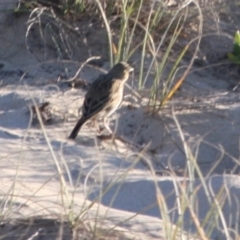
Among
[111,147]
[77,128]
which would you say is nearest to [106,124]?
[77,128]

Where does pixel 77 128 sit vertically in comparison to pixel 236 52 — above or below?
below

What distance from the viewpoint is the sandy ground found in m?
4.58

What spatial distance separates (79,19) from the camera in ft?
26.5

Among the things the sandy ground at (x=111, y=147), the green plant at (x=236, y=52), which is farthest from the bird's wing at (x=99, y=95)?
the green plant at (x=236, y=52)

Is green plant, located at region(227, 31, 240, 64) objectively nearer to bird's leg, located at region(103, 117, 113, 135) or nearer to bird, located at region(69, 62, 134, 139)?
bird, located at region(69, 62, 134, 139)

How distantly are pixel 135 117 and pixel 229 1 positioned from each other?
7.06 ft

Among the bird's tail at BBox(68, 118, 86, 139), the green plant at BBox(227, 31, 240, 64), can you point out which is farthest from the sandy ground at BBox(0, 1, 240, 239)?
the green plant at BBox(227, 31, 240, 64)

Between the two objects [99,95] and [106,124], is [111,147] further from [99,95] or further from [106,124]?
[99,95]

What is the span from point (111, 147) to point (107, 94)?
943 mm

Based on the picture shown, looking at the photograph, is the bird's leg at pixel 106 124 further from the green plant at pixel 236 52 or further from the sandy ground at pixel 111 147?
the green plant at pixel 236 52

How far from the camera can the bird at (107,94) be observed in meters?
6.88

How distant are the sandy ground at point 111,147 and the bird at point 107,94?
0.15m

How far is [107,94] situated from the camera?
23.2 ft

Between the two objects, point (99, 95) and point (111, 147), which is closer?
point (111, 147)
